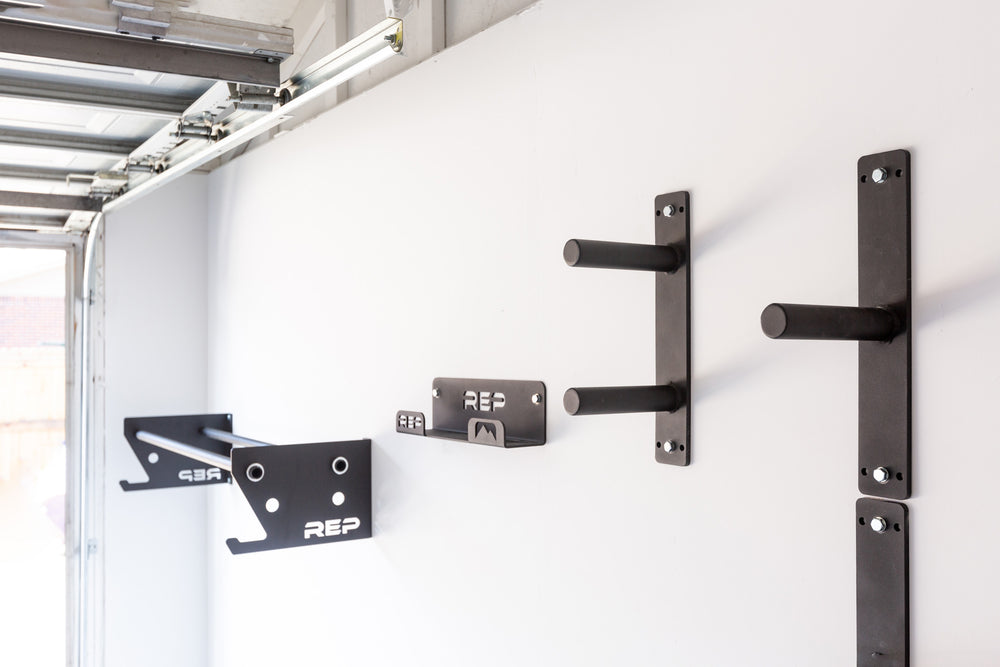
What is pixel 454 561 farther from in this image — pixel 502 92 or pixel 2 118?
pixel 2 118

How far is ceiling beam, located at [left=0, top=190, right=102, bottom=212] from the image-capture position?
210 centimetres

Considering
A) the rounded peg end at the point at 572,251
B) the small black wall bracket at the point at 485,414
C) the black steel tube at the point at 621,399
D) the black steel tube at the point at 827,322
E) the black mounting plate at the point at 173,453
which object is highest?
the rounded peg end at the point at 572,251

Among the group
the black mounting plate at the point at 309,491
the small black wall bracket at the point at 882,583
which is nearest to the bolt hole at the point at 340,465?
the black mounting plate at the point at 309,491

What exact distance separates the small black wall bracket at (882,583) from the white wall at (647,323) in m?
0.01

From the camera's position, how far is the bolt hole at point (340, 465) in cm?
157

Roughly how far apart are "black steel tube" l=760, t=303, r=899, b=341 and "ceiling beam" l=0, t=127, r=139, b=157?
145cm

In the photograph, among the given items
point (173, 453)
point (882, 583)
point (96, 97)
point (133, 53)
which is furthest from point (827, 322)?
point (173, 453)

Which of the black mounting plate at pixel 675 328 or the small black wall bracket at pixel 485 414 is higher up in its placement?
the black mounting plate at pixel 675 328

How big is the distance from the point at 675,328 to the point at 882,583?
33 centimetres

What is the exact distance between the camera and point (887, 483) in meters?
0.72

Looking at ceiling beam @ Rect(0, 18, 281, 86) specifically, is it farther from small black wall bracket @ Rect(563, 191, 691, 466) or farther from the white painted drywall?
→ small black wall bracket @ Rect(563, 191, 691, 466)

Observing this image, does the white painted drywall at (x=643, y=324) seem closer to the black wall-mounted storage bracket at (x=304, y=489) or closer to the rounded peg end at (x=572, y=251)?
the black wall-mounted storage bracket at (x=304, y=489)

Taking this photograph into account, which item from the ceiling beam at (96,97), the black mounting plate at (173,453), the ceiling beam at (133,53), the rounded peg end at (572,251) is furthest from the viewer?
the black mounting plate at (173,453)

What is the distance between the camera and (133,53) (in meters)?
1.15
